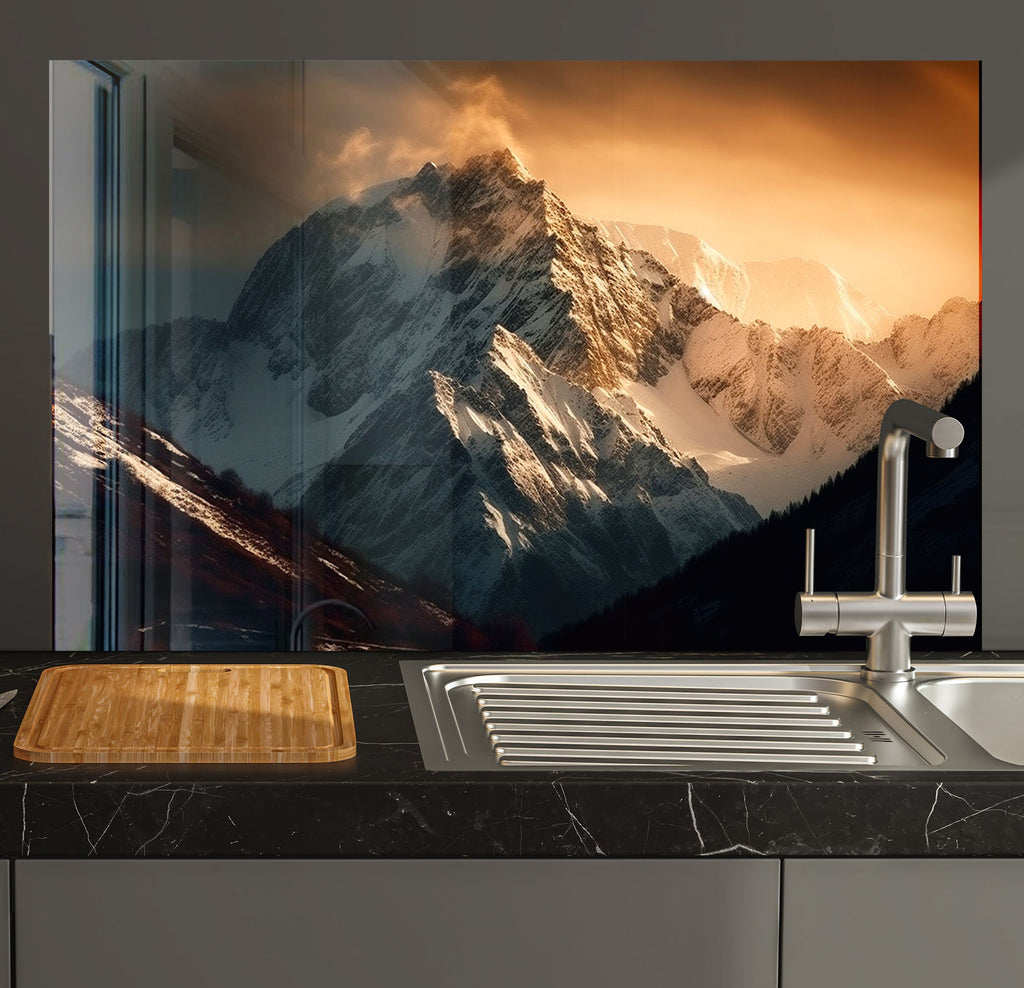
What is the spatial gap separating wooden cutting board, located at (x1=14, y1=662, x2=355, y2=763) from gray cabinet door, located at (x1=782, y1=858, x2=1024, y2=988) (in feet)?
1.52

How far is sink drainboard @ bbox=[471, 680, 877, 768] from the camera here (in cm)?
132

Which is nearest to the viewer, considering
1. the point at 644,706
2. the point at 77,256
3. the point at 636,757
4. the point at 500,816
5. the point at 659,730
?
the point at 500,816

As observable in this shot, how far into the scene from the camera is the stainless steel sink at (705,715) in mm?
1298

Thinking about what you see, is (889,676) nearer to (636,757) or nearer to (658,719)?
(658,719)

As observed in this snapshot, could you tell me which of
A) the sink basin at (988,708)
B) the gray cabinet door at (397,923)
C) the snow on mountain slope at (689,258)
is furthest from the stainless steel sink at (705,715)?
the snow on mountain slope at (689,258)

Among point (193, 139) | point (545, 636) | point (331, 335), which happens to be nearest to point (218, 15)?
point (193, 139)

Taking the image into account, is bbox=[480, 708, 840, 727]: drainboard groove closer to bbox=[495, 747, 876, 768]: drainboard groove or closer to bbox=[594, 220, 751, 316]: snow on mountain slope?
bbox=[495, 747, 876, 768]: drainboard groove

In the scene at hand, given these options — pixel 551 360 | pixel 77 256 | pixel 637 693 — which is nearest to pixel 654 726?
pixel 637 693

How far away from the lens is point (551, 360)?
1831mm

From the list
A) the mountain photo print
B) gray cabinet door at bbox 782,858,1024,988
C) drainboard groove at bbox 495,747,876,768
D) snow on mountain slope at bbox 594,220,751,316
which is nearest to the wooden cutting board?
drainboard groove at bbox 495,747,876,768

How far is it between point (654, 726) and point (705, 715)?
3.4 inches

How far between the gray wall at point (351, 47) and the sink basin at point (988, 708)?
528mm

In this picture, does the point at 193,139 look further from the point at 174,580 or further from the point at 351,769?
the point at 351,769

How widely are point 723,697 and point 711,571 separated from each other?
28 centimetres
